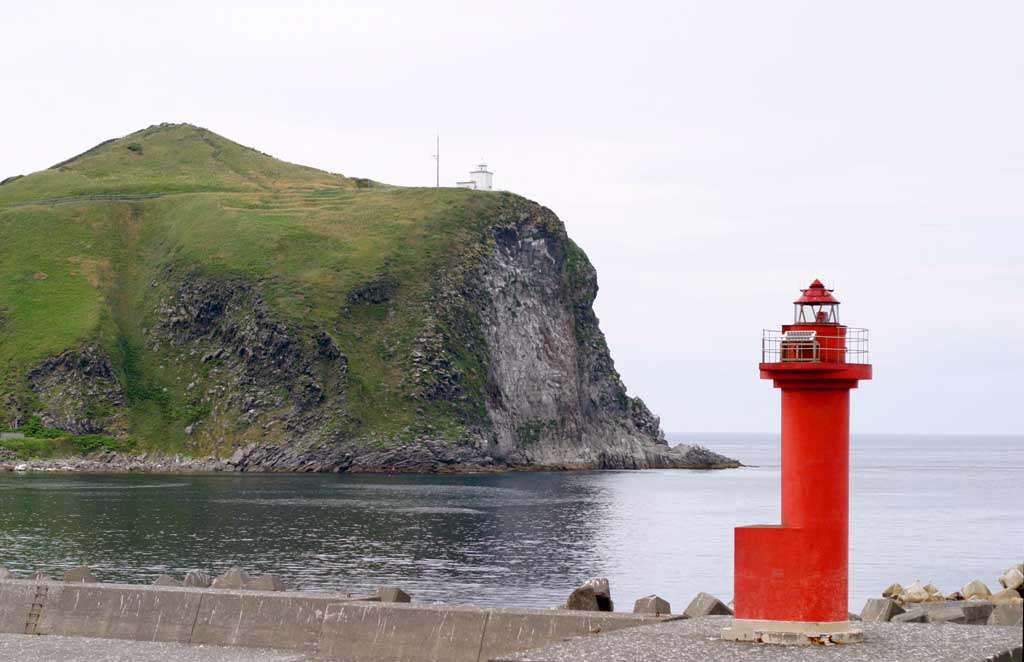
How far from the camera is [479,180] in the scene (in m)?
188

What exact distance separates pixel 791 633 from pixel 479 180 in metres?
175

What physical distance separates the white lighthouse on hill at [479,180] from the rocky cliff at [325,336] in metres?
7.89

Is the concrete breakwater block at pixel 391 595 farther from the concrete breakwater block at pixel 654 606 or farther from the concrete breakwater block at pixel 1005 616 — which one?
the concrete breakwater block at pixel 1005 616

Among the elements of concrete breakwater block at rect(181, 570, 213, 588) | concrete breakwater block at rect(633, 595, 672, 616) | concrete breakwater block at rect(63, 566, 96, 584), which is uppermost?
concrete breakwater block at rect(633, 595, 672, 616)

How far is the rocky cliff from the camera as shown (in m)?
147

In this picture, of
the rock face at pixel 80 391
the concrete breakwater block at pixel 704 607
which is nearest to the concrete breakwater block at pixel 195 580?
the concrete breakwater block at pixel 704 607

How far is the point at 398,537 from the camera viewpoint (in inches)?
2746

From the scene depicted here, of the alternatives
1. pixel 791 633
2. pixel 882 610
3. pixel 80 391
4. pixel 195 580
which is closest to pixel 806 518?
pixel 791 633

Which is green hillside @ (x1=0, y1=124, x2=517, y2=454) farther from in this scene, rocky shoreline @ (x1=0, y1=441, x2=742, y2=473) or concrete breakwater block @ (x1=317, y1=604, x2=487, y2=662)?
concrete breakwater block @ (x1=317, y1=604, x2=487, y2=662)

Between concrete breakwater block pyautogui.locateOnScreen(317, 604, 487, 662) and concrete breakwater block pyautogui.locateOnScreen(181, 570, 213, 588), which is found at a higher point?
concrete breakwater block pyautogui.locateOnScreen(317, 604, 487, 662)

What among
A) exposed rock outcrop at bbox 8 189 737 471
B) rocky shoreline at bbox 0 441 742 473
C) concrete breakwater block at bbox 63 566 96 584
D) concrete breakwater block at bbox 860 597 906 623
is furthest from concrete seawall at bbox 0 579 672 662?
exposed rock outcrop at bbox 8 189 737 471

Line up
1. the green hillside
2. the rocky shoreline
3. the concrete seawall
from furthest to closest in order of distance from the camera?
the green hillside → the rocky shoreline → the concrete seawall

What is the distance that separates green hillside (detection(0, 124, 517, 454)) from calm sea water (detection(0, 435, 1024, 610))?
20.1m

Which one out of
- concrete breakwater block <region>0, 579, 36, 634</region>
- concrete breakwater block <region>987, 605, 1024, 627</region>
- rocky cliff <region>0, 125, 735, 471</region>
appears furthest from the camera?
rocky cliff <region>0, 125, 735, 471</region>
